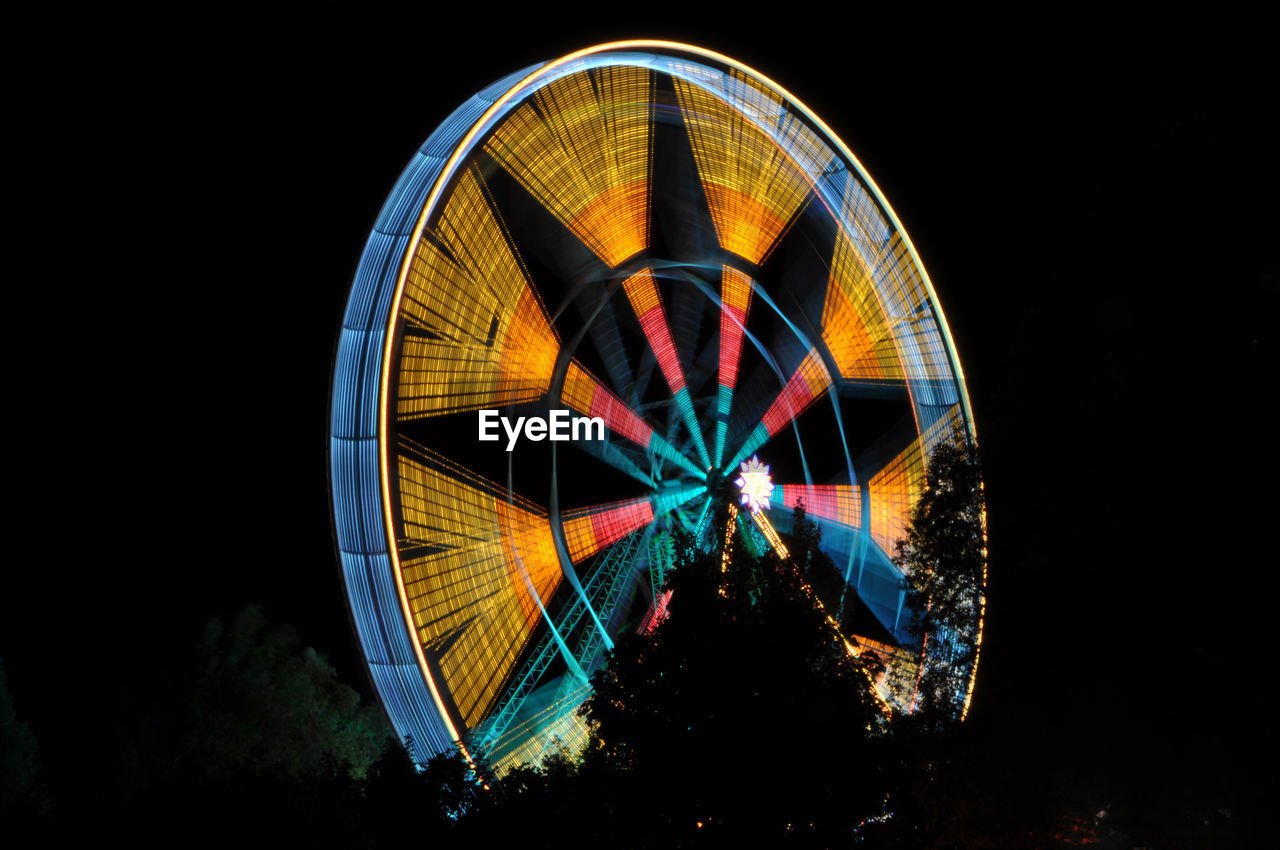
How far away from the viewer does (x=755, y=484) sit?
1193 centimetres

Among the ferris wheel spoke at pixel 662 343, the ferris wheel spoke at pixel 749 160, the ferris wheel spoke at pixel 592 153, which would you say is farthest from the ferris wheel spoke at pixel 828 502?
the ferris wheel spoke at pixel 592 153

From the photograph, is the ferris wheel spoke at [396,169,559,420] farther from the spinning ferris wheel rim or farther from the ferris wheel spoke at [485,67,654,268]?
the ferris wheel spoke at [485,67,654,268]

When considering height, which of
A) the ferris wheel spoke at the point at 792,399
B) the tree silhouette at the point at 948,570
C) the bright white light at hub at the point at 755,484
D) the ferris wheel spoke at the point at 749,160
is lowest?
the tree silhouette at the point at 948,570

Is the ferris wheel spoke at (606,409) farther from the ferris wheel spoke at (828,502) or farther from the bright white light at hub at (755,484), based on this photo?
the ferris wheel spoke at (828,502)

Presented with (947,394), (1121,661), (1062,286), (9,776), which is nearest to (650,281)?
(947,394)

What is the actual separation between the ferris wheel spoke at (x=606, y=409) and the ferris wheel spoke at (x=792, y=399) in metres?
1.01

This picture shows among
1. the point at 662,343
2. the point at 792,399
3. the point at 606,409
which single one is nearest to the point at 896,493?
the point at 792,399

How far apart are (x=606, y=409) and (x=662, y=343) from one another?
1.35m

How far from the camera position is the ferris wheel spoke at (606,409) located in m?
11.0

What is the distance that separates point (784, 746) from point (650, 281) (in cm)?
609

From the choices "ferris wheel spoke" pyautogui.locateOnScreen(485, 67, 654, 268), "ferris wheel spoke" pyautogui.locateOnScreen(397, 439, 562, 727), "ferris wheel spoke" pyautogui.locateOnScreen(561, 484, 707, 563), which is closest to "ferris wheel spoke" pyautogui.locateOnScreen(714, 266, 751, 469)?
"ferris wheel spoke" pyautogui.locateOnScreen(561, 484, 707, 563)

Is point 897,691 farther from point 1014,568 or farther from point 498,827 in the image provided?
point 498,827

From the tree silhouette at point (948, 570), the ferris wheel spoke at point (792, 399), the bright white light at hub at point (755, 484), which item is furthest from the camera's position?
the ferris wheel spoke at point (792, 399)

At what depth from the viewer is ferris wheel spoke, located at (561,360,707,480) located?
11.0 meters
